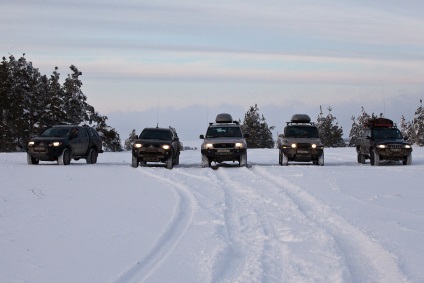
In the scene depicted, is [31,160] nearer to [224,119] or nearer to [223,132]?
[223,132]

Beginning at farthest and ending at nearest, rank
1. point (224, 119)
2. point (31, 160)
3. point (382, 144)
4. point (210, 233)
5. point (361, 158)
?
point (224, 119)
point (361, 158)
point (382, 144)
point (31, 160)
point (210, 233)

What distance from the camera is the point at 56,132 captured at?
24.8 m

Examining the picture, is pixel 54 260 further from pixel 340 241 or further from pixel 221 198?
pixel 221 198

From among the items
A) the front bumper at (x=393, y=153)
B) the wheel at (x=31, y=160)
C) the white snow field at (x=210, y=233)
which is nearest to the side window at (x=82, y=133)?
the wheel at (x=31, y=160)

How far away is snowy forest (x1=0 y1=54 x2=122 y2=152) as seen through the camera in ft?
172

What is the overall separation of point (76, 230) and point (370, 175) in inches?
496

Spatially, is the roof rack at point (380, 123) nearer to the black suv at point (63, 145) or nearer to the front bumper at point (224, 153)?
the front bumper at point (224, 153)

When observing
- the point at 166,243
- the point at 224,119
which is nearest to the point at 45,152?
the point at 224,119

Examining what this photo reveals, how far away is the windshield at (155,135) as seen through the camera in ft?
79.7

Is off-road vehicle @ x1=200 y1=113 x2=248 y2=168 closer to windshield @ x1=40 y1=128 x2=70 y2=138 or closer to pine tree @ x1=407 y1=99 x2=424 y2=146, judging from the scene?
windshield @ x1=40 y1=128 x2=70 y2=138

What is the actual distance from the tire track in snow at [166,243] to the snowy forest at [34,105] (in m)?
42.5

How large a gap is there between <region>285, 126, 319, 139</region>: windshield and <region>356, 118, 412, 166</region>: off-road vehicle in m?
2.44

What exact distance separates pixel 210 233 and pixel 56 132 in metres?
17.8

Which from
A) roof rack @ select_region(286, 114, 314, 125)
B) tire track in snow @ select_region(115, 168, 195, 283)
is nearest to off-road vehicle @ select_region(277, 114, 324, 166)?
roof rack @ select_region(286, 114, 314, 125)
